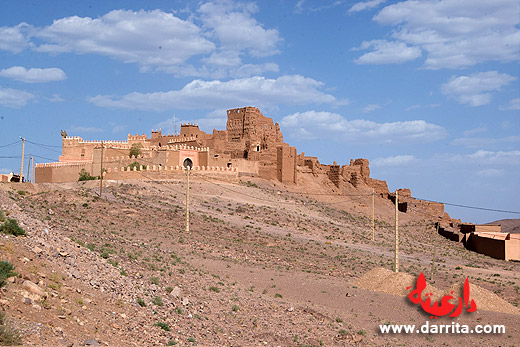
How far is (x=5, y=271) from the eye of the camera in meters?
9.55

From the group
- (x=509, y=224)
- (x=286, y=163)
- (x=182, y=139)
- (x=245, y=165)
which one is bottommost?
(x=509, y=224)

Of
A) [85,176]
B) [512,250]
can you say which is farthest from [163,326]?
[85,176]

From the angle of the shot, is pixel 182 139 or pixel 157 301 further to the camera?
pixel 182 139

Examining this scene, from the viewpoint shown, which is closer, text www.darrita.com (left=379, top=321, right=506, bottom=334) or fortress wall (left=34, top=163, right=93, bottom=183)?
text www.darrita.com (left=379, top=321, right=506, bottom=334)

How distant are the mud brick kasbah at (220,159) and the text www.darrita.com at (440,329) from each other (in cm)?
2882

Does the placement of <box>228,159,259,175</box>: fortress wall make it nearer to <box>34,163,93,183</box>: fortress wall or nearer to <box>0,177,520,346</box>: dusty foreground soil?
<box>0,177,520,346</box>: dusty foreground soil

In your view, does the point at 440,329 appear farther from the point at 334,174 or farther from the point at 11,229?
the point at 334,174

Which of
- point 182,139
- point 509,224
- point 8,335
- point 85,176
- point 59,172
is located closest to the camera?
point 8,335

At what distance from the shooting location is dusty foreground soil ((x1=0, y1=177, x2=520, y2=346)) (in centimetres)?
1064

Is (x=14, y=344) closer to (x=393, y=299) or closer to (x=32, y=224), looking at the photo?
(x=32, y=224)

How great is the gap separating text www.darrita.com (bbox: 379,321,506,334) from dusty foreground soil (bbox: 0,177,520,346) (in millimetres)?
306

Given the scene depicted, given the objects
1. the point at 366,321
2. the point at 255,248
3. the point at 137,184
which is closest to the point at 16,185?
the point at 137,184

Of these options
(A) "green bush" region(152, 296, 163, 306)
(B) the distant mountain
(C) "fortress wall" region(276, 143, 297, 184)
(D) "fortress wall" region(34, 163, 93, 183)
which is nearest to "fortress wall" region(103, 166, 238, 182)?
(D) "fortress wall" region(34, 163, 93, 183)

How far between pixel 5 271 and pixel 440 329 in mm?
12008
